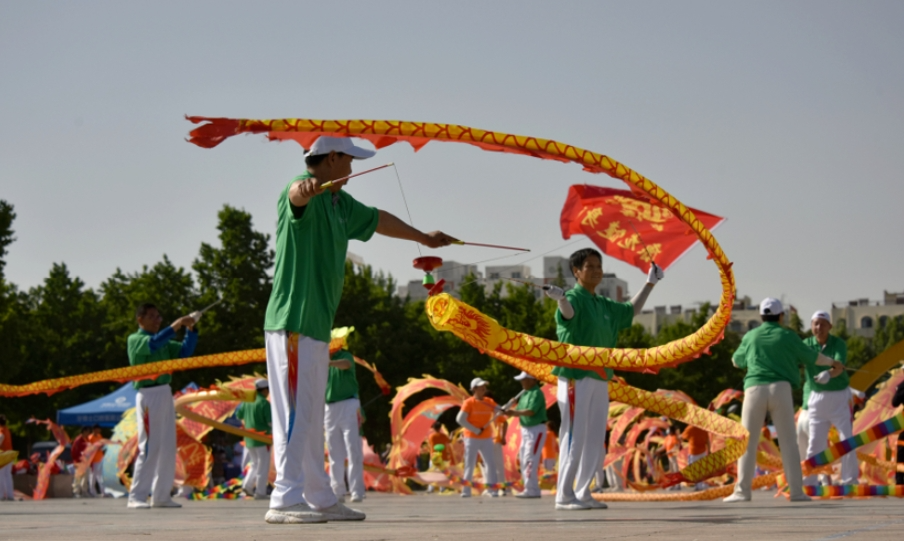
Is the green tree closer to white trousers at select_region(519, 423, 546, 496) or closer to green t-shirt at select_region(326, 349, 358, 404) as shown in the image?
white trousers at select_region(519, 423, 546, 496)

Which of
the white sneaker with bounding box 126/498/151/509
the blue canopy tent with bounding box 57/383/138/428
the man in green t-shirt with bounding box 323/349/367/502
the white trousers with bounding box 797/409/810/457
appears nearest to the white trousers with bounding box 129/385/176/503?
the white sneaker with bounding box 126/498/151/509

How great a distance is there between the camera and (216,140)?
23.1 feet

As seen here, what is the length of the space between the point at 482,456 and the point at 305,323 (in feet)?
43.7

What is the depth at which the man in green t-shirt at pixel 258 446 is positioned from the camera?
62.4 ft

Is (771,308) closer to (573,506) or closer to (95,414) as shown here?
(573,506)

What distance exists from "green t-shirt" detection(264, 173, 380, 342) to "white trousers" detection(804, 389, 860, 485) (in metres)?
→ 9.62

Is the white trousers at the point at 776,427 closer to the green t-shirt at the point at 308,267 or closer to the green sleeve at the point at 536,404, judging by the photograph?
the green sleeve at the point at 536,404

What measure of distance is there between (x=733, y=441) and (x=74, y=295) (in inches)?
1754

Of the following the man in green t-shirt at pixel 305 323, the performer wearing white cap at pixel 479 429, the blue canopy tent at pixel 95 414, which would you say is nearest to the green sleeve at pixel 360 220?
the man in green t-shirt at pixel 305 323

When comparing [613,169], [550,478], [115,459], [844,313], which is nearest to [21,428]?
[115,459]

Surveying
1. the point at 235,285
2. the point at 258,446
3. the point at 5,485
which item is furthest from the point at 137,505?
the point at 235,285

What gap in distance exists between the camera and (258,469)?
1908 centimetres

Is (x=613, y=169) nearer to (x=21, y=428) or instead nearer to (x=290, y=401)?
(x=290, y=401)

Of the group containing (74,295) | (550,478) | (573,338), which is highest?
(74,295)
